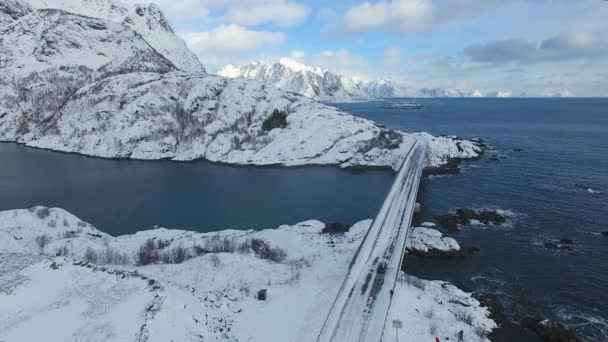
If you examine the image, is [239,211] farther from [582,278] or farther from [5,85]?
[5,85]

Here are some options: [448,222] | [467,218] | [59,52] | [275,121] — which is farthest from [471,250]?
[59,52]

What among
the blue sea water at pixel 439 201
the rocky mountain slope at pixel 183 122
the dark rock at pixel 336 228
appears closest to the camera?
the blue sea water at pixel 439 201

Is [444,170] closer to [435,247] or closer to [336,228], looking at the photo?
[336,228]

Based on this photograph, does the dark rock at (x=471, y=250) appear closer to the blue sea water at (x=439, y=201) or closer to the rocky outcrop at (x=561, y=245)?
the blue sea water at (x=439, y=201)

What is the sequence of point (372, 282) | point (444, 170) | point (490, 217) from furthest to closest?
point (444, 170) < point (490, 217) < point (372, 282)

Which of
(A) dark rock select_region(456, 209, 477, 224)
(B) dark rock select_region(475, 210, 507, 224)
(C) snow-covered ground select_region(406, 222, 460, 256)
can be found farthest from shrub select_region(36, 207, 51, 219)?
(B) dark rock select_region(475, 210, 507, 224)

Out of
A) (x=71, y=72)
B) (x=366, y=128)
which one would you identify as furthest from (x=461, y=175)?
(x=71, y=72)

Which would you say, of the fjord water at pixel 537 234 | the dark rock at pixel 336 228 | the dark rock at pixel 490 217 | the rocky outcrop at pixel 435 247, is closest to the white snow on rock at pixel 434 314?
the fjord water at pixel 537 234
